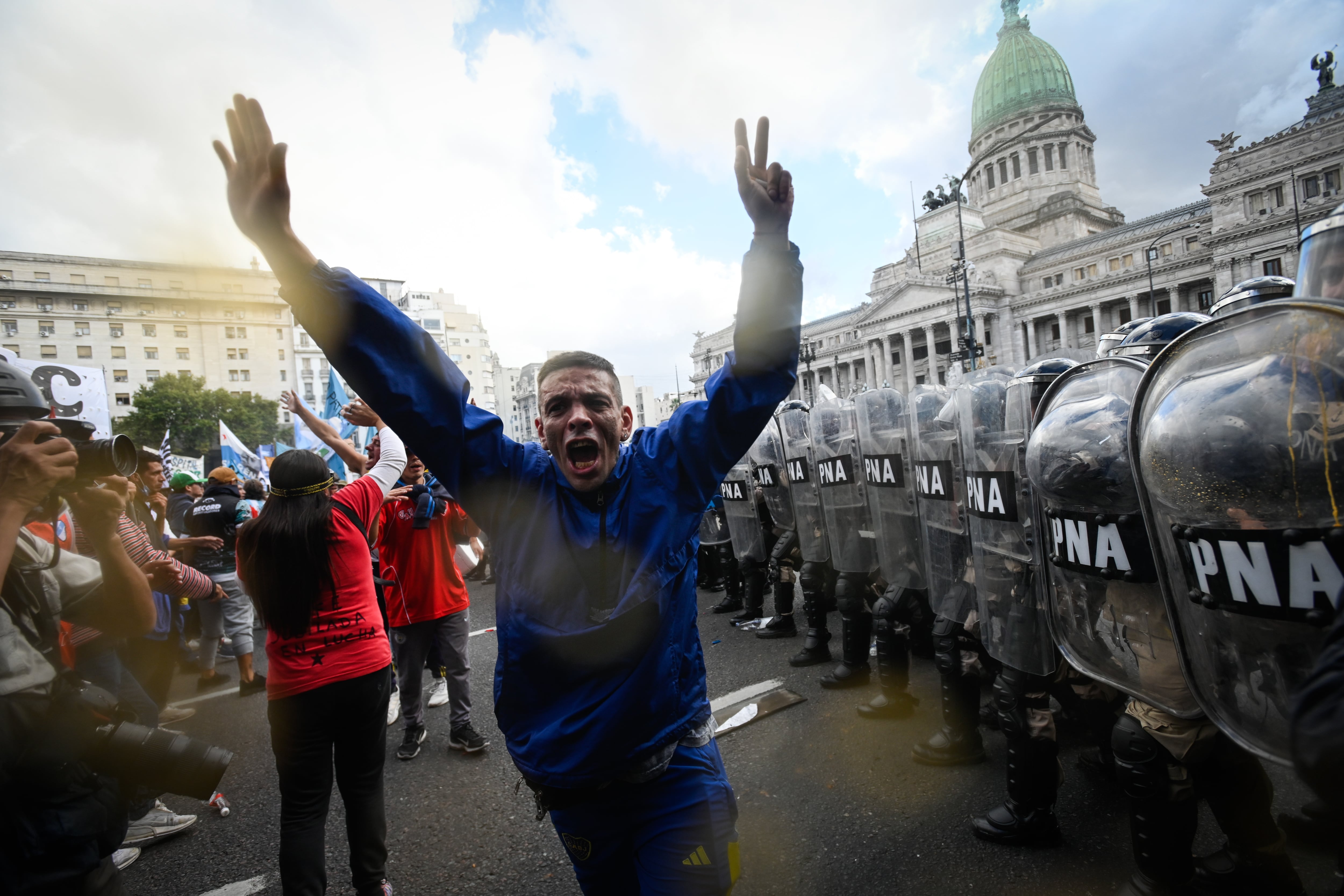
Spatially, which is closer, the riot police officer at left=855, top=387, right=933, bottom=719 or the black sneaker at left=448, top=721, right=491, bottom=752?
the riot police officer at left=855, top=387, right=933, bottom=719

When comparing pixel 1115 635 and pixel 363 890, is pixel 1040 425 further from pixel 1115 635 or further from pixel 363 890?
pixel 363 890

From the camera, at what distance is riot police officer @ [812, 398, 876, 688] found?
4289 millimetres

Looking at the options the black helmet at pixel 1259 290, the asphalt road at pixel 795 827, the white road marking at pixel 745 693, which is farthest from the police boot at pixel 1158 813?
the white road marking at pixel 745 693

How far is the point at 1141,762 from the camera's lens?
1.92 metres

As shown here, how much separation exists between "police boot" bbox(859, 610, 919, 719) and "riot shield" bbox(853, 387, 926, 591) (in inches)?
9.0

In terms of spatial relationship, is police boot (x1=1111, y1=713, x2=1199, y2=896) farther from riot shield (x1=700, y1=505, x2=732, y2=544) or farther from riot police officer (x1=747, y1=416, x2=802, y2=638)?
riot shield (x1=700, y1=505, x2=732, y2=544)

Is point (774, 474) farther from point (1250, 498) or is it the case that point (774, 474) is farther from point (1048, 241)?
point (1048, 241)

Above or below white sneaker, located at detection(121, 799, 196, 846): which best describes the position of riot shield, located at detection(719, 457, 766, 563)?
above

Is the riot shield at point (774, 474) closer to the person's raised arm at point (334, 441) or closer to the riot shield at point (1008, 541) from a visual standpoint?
the riot shield at point (1008, 541)

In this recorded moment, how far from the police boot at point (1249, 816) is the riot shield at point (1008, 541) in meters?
0.57

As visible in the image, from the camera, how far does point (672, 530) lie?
5.24 ft

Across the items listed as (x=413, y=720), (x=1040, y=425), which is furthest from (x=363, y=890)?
(x=1040, y=425)

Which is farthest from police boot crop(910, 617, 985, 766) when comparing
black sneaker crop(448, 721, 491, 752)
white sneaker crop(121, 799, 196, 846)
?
white sneaker crop(121, 799, 196, 846)

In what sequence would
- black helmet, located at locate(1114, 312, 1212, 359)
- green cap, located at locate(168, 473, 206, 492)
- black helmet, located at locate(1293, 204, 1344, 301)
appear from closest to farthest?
black helmet, located at locate(1293, 204, 1344, 301), black helmet, located at locate(1114, 312, 1212, 359), green cap, located at locate(168, 473, 206, 492)
